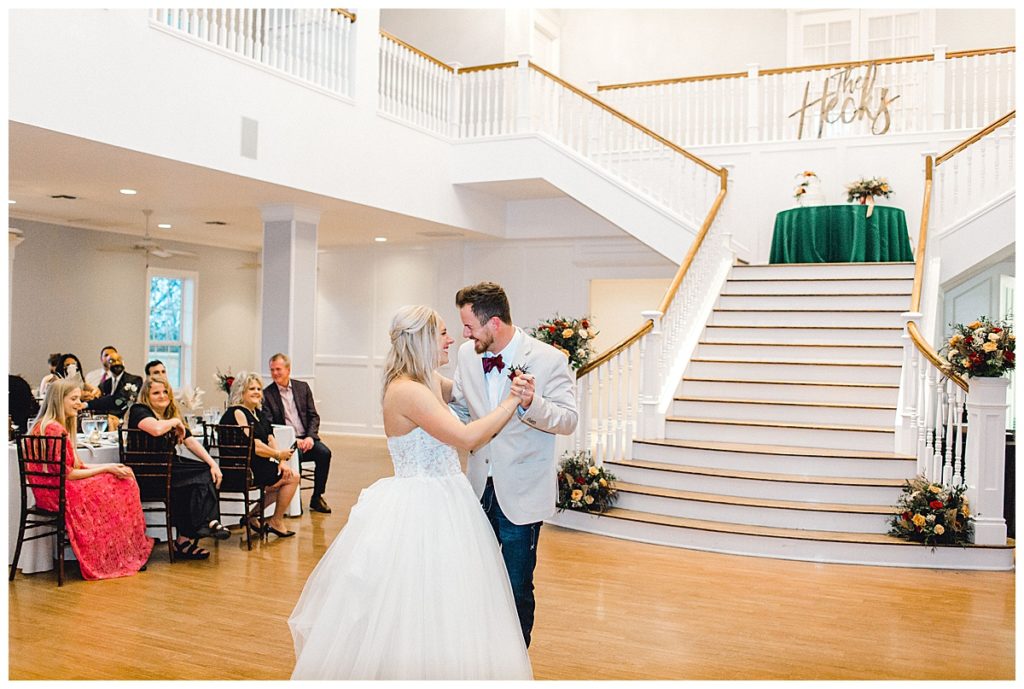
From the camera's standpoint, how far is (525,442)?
337cm

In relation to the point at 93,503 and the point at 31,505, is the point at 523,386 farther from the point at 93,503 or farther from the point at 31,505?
the point at 31,505

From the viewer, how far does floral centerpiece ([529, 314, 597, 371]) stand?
748cm

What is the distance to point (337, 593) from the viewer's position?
3191mm

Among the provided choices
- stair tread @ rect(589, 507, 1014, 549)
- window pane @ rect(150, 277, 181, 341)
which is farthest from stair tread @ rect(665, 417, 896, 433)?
window pane @ rect(150, 277, 181, 341)

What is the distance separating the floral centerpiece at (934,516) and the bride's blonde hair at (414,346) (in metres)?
4.26

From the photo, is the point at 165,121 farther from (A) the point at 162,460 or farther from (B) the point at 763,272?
(B) the point at 763,272

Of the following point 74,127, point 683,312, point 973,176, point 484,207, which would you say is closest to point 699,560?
point 683,312

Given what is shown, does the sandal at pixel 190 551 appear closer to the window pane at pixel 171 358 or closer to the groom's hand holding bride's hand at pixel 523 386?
the groom's hand holding bride's hand at pixel 523 386

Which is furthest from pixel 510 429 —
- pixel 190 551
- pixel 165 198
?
pixel 165 198

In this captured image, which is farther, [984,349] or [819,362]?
[819,362]

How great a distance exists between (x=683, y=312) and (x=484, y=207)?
13.8ft

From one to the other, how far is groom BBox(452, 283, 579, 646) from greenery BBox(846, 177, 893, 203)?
8.50 metres

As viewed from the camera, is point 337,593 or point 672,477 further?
point 672,477

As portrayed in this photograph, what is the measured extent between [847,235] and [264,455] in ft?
22.2
